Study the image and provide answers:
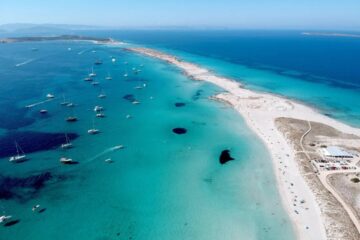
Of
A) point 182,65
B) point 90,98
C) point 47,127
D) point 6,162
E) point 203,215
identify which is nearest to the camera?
point 203,215

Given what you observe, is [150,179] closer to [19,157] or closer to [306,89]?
[19,157]

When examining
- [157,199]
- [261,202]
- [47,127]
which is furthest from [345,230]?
[47,127]

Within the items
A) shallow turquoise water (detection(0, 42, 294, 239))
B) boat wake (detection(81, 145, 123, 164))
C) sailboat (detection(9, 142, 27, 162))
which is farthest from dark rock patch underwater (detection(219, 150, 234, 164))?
sailboat (detection(9, 142, 27, 162))

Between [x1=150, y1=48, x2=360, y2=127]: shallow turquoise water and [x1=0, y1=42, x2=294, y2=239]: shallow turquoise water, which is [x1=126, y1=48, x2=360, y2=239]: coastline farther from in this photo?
[x1=150, y1=48, x2=360, y2=127]: shallow turquoise water

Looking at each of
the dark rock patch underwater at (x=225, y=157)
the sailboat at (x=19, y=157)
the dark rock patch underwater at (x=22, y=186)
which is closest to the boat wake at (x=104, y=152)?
the dark rock patch underwater at (x=22, y=186)

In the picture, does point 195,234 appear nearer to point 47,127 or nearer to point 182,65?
point 47,127

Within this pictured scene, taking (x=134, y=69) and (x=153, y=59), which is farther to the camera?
(x=153, y=59)

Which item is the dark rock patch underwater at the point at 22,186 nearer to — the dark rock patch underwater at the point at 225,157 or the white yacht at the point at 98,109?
the dark rock patch underwater at the point at 225,157
